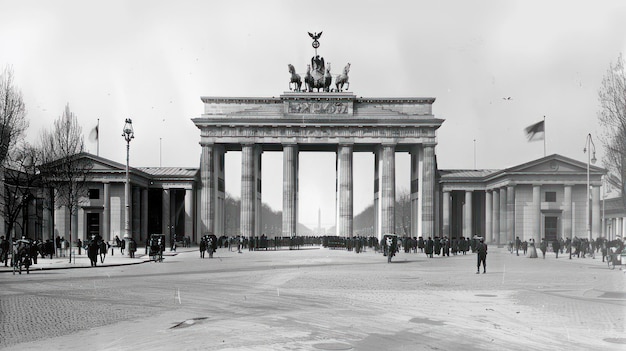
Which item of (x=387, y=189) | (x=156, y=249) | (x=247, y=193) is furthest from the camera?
(x=387, y=189)

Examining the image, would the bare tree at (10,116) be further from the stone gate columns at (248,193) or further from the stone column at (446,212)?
the stone column at (446,212)

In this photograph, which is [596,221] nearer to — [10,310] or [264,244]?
[264,244]

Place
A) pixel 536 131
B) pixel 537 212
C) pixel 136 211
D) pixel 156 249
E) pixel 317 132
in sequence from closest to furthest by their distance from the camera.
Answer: pixel 156 249, pixel 536 131, pixel 537 212, pixel 136 211, pixel 317 132

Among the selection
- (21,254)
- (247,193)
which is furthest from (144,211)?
(21,254)

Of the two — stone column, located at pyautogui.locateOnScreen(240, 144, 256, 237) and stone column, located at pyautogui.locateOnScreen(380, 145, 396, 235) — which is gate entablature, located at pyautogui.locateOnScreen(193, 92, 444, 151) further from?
stone column, located at pyautogui.locateOnScreen(240, 144, 256, 237)

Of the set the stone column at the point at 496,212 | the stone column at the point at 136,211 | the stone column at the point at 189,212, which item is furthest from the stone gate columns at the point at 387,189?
the stone column at the point at 136,211

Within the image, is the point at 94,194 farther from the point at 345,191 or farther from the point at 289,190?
the point at 345,191

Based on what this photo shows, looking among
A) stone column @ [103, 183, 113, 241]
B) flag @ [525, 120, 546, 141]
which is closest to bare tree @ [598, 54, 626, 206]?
flag @ [525, 120, 546, 141]
